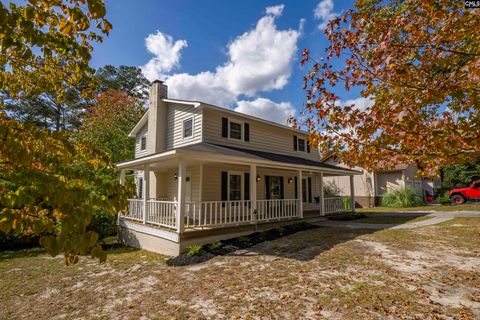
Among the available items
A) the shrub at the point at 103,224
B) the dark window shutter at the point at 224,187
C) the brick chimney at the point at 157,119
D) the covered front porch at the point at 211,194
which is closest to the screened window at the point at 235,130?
the covered front porch at the point at 211,194

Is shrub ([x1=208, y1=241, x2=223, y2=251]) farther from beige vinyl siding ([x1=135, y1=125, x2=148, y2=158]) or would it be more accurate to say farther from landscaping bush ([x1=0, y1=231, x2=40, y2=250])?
beige vinyl siding ([x1=135, y1=125, x2=148, y2=158])

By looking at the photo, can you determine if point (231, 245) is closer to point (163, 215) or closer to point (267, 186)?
point (163, 215)

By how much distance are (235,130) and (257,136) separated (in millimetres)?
1595

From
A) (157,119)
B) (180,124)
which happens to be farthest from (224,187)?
(157,119)

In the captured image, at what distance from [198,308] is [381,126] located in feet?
14.6

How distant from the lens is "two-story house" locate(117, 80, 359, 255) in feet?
30.3

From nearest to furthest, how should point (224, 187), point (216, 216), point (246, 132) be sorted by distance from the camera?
point (216, 216)
point (224, 187)
point (246, 132)

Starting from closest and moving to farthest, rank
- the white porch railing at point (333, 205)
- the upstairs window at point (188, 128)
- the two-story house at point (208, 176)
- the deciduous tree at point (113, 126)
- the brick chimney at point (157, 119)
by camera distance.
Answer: the two-story house at point (208, 176) < the upstairs window at point (188, 128) < the brick chimney at point (157, 119) < the white porch railing at point (333, 205) < the deciduous tree at point (113, 126)

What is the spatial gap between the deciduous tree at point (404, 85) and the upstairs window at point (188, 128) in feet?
28.1

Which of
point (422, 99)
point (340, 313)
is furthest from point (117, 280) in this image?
point (422, 99)

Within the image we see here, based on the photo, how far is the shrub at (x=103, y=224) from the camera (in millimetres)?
12498

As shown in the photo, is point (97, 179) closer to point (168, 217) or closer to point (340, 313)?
point (340, 313)

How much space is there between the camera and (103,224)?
1282cm

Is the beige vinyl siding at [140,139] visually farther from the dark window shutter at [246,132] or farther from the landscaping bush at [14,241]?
the landscaping bush at [14,241]
